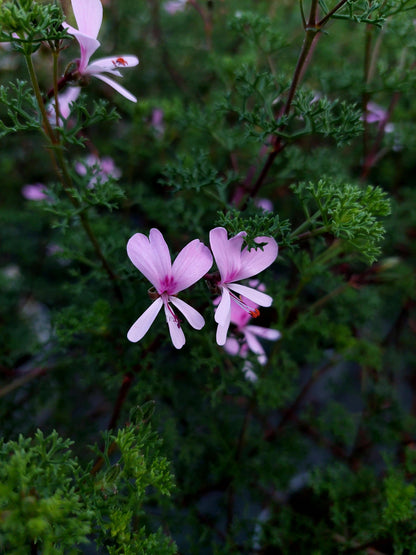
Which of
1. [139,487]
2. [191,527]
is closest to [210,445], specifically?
[191,527]

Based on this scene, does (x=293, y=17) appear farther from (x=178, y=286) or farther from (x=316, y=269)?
(x=178, y=286)

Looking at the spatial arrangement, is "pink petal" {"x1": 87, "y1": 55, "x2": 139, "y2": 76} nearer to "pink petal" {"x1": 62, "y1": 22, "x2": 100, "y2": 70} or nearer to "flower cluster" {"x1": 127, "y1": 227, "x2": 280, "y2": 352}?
"pink petal" {"x1": 62, "y1": 22, "x2": 100, "y2": 70}

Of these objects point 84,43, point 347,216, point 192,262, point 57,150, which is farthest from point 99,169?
point 347,216

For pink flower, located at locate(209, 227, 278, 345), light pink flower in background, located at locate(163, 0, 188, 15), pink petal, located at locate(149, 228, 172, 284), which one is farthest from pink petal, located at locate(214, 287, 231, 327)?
light pink flower in background, located at locate(163, 0, 188, 15)

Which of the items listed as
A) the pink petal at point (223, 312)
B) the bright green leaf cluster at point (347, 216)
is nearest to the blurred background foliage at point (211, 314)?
the bright green leaf cluster at point (347, 216)

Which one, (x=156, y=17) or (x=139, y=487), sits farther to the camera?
(x=156, y=17)

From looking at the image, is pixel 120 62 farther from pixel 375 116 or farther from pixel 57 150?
pixel 375 116

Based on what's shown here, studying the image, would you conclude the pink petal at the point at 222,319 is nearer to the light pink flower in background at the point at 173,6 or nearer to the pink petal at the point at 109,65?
the pink petal at the point at 109,65
